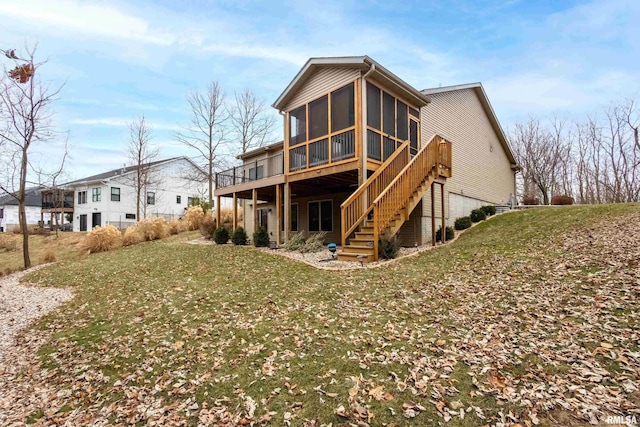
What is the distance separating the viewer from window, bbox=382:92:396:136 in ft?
36.9

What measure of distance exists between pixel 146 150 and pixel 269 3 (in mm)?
22700

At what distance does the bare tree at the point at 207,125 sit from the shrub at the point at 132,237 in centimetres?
810

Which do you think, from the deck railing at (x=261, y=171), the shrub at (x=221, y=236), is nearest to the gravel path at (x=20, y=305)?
the shrub at (x=221, y=236)

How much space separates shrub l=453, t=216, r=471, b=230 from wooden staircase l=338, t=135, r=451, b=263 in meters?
3.64

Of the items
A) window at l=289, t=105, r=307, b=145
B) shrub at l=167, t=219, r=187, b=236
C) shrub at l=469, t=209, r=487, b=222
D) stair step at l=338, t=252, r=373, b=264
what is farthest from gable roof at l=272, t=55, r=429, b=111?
shrub at l=167, t=219, r=187, b=236

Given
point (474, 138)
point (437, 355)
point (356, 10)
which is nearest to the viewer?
point (437, 355)

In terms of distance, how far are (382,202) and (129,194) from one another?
30705 mm

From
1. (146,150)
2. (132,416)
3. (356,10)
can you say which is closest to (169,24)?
(356,10)

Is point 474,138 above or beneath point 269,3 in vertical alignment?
beneath

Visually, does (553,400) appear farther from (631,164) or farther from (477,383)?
(631,164)

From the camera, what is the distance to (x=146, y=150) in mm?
28172

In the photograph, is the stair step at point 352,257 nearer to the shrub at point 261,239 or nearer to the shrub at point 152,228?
the shrub at point 261,239

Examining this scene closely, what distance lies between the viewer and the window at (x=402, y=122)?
12.1 m

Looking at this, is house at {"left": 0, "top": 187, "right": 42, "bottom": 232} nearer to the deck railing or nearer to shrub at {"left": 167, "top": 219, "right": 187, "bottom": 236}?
shrub at {"left": 167, "top": 219, "right": 187, "bottom": 236}
